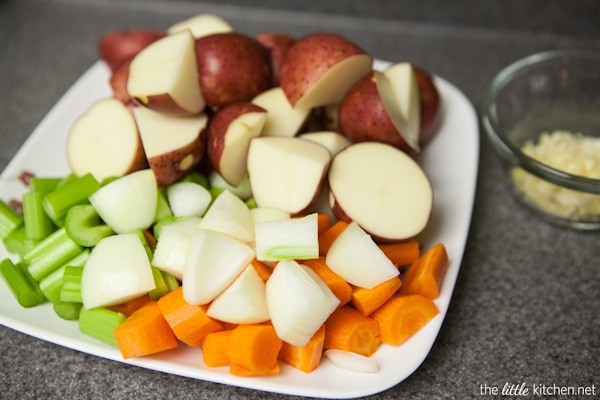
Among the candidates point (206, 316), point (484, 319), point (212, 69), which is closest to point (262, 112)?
point (212, 69)

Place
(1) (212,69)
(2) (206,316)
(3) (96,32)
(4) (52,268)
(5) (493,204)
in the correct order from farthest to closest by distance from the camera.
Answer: (3) (96,32)
(5) (493,204)
(1) (212,69)
(4) (52,268)
(2) (206,316)

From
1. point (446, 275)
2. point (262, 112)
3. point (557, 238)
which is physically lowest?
point (557, 238)

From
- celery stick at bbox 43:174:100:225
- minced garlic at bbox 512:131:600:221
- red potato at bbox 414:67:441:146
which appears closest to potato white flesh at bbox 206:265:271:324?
celery stick at bbox 43:174:100:225

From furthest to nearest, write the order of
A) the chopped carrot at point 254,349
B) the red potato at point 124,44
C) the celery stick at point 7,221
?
the red potato at point 124,44
the celery stick at point 7,221
the chopped carrot at point 254,349

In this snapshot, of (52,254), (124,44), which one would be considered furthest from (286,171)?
(124,44)

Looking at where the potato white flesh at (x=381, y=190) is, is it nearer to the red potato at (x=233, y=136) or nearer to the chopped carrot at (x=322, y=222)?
the chopped carrot at (x=322, y=222)

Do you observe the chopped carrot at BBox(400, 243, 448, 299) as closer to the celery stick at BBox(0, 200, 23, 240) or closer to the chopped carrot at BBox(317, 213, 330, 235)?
the chopped carrot at BBox(317, 213, 330, 235)

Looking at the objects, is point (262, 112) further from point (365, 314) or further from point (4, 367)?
point (4, 367)

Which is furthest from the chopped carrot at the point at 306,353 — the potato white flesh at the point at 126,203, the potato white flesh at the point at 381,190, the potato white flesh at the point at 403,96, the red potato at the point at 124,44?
the red potato at the point at 124,44
